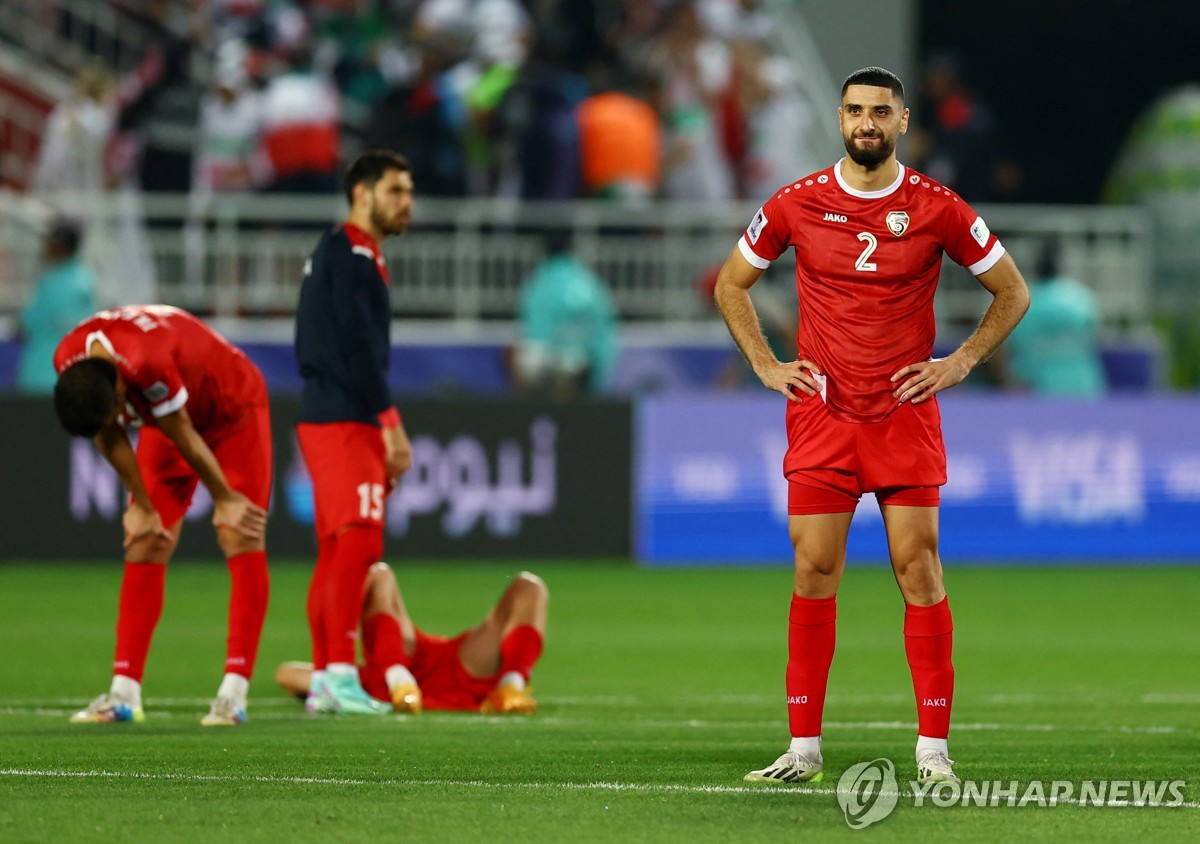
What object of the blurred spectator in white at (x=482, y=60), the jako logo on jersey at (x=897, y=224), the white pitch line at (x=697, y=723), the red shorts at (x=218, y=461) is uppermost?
the blurred spectator in white at (x=482, y=60)

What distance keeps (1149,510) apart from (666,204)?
17.2 feet

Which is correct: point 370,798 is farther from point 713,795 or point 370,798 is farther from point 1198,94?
point 1198,94

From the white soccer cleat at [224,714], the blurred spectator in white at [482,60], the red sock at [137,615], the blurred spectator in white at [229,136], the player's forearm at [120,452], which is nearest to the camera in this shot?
the player's forearm at [120,452]

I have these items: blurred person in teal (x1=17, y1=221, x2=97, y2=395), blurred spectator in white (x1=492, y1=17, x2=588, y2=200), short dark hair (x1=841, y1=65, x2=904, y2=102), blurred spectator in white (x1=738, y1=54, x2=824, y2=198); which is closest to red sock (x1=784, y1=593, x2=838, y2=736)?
short dark hair (x1=841, y1=65, x2=904, y2=102)

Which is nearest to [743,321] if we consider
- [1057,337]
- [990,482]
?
[990,482]

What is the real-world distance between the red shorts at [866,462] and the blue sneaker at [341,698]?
2885 millimetres

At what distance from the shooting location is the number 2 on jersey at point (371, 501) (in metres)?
9.57

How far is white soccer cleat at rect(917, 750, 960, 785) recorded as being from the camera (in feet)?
23.5

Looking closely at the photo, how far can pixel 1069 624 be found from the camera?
14391 millimetres

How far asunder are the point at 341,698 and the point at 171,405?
1.63 meters

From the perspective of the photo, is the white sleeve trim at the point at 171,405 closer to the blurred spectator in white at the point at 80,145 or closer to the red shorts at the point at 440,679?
the red shorts at the point at 440,679

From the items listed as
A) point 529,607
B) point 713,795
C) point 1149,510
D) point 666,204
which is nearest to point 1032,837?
point 713,795

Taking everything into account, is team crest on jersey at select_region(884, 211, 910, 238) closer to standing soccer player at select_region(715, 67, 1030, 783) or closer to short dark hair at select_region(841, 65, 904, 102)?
standing soccer player at select_region(715, 67, 1030, 783)

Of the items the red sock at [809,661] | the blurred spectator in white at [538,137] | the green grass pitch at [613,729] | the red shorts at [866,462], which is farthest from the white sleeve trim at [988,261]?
the blurred spectator in white at [538,137]
